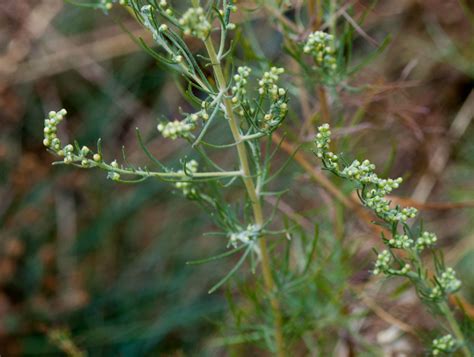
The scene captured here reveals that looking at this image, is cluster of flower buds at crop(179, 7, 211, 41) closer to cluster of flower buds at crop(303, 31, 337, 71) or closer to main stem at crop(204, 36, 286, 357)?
main stem at crop(204, 36, 286, 357)

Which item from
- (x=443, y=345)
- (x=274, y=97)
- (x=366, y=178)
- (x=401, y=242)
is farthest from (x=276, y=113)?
(x=443, y=345)

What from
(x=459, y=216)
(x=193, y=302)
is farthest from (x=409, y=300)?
(x=193, y=302)

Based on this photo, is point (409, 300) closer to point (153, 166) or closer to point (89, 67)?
point (153, 166)

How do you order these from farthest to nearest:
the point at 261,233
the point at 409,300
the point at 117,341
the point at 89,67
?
the point at 89,67
the point at 117,341
the point at 409,300
the point at 261,233

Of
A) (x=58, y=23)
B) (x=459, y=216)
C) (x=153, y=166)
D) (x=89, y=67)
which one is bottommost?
(x=459, y=216)

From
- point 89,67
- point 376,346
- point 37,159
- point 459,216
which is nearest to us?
point 376,346

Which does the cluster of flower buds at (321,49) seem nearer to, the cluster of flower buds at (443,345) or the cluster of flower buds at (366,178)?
the cluster of flower buds at (366,178)
